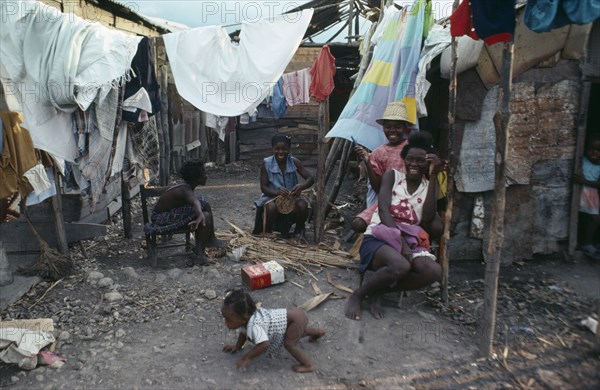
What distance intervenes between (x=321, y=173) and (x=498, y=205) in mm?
2562

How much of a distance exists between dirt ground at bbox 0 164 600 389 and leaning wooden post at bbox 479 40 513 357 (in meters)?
0.23

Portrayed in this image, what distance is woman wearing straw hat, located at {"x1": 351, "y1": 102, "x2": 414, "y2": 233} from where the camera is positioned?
4426mm

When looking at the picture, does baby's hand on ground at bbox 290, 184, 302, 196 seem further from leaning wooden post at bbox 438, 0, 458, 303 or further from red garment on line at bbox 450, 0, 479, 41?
red garment on line at bbox 450, 0, 479, 41

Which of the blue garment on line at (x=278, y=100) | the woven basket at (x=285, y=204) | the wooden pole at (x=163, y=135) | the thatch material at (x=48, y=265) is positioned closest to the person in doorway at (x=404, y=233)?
the woven basket at (x=285, y=204)

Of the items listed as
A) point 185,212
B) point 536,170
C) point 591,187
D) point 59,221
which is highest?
point 536,170

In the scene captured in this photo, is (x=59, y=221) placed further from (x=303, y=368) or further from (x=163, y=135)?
(x=163, y=135)

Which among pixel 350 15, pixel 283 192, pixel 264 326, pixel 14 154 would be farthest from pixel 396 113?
pixel 350 15

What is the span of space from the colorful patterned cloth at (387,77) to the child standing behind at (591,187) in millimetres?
2062

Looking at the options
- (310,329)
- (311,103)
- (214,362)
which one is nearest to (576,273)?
(310,329)

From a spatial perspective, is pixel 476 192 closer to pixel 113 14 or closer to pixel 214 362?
pixel 214 362

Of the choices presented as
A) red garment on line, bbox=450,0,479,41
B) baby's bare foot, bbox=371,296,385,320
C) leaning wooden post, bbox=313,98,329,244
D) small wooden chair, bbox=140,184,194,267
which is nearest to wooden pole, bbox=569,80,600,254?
red garment on line, bbox=450,0,479,41

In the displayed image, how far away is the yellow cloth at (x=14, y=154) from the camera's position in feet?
12.0

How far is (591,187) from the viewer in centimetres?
474

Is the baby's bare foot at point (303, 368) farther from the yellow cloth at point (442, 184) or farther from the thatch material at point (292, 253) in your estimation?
the yellow cloth at point (442, 184)
